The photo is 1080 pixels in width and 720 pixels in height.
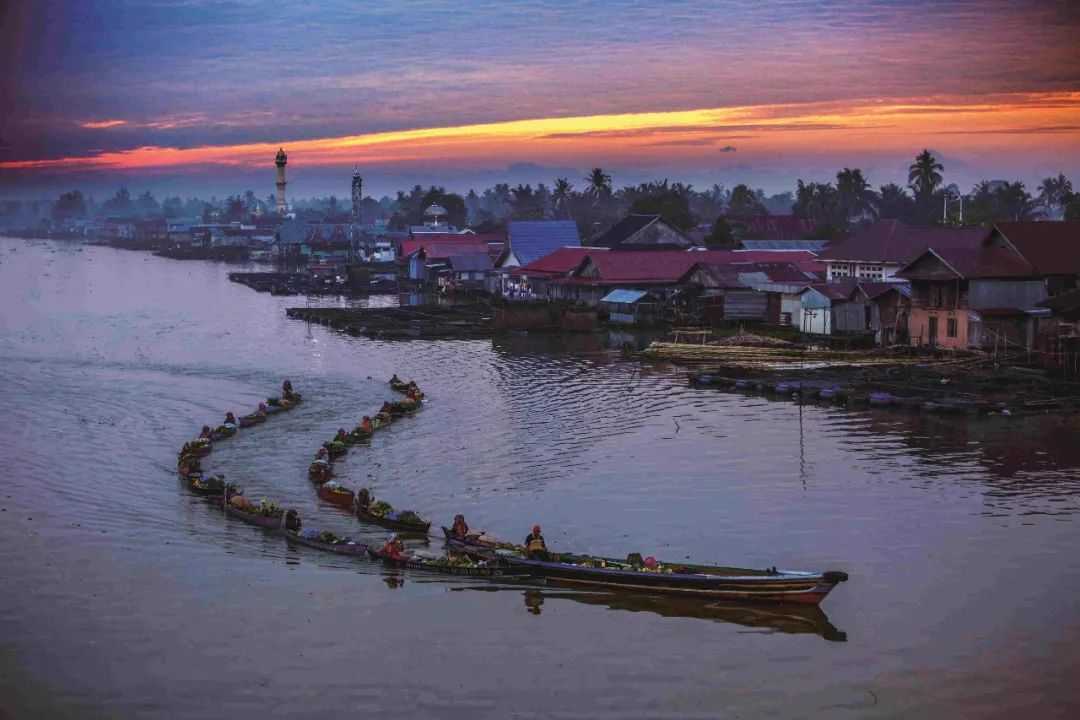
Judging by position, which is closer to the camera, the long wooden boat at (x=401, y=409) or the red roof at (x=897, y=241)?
the long wooden boat at (x=401, y=409)

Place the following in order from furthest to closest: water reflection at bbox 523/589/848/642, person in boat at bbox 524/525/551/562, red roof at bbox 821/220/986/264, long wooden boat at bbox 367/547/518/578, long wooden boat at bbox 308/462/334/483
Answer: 1. red roof at bbox 821/220/986/264
2. long wooden boat at bbox 308/462/334/483
3. long wooden boat at bbox 367/547/518/578
4. person in boat at bbox 524/525/551/562
5. water reflection at bbox 523/589/848/642

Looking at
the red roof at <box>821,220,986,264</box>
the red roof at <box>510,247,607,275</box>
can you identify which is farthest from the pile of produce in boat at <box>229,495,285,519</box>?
the red roof at <box>510,247,607,275</box>

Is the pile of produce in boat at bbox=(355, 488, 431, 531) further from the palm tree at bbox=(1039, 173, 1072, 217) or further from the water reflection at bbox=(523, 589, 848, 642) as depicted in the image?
the palm tree at bbox=(1039, 173, 1072, 217)

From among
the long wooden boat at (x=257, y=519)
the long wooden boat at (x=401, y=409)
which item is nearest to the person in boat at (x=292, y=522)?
the long wooden boat at (x=257, y=519)

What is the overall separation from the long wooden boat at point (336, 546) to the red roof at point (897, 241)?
3250cm

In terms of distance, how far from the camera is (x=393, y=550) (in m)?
19.9

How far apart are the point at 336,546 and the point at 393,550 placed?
1249 mm

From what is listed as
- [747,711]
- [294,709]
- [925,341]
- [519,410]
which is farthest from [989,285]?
[294,709]

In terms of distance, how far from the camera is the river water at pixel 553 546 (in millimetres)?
15352

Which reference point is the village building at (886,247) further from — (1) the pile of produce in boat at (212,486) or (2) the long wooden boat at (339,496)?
(1) the pile of produce in boat at (212,486)

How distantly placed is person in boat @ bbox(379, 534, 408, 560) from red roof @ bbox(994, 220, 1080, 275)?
2495 centimetres

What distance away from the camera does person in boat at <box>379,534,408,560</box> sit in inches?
776

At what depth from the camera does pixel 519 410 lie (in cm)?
3338

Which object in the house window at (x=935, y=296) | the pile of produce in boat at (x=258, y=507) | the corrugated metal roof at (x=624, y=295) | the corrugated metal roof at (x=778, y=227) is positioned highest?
the corrugated metal roof at (x=778, y=227)
